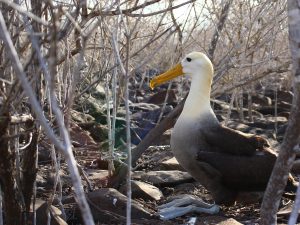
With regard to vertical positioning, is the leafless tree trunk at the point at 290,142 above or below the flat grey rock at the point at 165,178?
above

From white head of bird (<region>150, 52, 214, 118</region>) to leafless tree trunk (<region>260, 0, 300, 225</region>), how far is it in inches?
93.2

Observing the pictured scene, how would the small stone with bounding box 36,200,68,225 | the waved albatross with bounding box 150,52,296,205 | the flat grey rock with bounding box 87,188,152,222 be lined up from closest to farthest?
the small stone with bounding box 36,200,68,225
the flat grey rock with bounding box 87,188,152,222
the waved albatross with bounding box 150,52,296,205

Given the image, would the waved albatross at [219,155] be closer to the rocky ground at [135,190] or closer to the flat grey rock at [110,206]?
the rocky ground at [135,190]

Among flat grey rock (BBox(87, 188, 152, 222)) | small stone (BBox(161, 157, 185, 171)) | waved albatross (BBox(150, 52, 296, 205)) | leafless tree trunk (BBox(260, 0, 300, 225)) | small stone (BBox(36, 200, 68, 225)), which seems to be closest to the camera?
leafless tree trunk (BBox(260, 0, 300, 225))

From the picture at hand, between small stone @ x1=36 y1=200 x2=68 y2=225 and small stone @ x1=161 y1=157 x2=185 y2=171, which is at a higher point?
small stone @ x1=161 y1=157 x2=185 y2=171

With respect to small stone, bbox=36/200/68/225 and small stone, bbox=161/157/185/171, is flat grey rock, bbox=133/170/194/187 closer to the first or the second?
small stone, bbox=161/157/185/171

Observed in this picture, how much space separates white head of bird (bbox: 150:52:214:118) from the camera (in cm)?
479

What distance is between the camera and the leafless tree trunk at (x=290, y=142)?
2107 millimetres

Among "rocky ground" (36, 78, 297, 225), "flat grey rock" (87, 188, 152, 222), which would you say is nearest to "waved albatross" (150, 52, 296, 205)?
"rocky ground" (36, 78, 297, 225)

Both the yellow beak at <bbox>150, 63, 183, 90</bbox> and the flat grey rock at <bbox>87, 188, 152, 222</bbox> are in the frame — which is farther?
the yellow beak at <bbox>150, 63, 183, 90</bbox>

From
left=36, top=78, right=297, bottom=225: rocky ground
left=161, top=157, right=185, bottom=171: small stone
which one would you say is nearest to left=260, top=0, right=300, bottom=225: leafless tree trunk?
left=36, top=78, right=297, bottom=225: rocky ground

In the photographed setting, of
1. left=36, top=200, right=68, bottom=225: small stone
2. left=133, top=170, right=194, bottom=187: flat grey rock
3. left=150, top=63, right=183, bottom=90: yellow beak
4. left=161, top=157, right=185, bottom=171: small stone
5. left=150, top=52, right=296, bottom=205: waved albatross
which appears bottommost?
left=36, top=200, right=68, bottom=225: small stone

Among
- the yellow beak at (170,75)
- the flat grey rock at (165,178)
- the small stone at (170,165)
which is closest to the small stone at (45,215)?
the flat grey rock at (165,178)

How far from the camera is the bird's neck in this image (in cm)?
476
